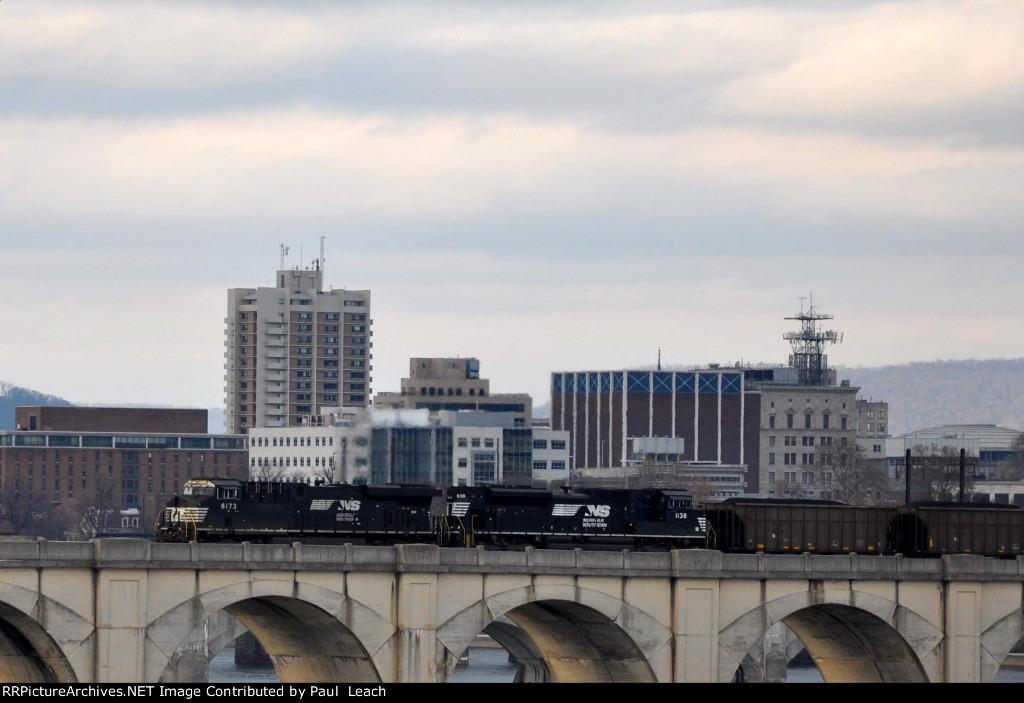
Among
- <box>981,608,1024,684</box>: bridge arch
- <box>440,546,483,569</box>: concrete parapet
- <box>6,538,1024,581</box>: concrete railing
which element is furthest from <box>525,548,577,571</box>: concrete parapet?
<box>981,608,1024,684</box>: bridge arch

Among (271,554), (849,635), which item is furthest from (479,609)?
(849,635)

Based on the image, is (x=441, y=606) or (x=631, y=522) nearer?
(x=441, y=606)

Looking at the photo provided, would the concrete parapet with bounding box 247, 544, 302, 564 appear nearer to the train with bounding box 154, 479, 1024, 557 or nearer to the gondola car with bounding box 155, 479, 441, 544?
the gondola car with bounding box 155, 479, 441, 544

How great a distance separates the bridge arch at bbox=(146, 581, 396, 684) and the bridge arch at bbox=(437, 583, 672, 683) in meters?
3.90

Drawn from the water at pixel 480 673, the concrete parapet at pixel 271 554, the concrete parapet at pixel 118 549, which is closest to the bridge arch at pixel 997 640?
the concrete parapet at pixel 271 554

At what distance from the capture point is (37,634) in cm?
8812

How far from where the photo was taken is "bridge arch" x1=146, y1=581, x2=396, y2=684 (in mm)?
A: 90250

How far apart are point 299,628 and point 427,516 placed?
1157 centimetres

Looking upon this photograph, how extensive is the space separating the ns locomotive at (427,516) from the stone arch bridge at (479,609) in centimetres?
466
